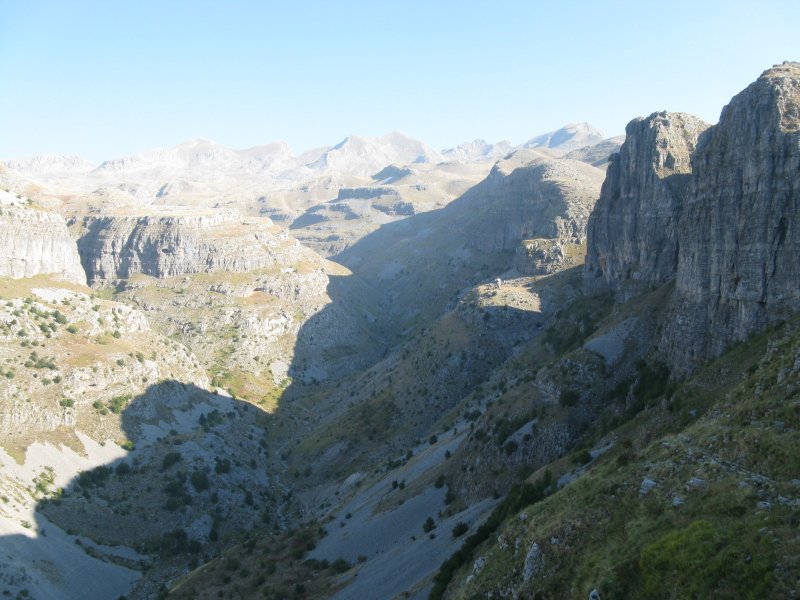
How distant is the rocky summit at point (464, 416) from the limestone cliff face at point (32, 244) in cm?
60

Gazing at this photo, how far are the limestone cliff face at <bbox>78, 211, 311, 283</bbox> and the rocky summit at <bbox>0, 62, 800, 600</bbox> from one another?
101cm

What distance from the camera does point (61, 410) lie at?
83.2 m

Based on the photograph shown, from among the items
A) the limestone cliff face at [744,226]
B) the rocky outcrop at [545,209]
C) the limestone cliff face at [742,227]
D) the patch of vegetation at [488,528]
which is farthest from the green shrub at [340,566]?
the rocky outcrop at [545,209]

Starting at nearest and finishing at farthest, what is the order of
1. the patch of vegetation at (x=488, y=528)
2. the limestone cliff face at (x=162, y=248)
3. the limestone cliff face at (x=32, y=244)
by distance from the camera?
1. the patch of vegetation at (x=488, y=528)
2. the limestone cliff face at (x=32, y=244)
3. the limestone cliff face at (x=162, y=248)

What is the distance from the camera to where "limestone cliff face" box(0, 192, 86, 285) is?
115375 millimetres

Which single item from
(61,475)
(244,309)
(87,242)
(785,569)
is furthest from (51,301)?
(785,569)

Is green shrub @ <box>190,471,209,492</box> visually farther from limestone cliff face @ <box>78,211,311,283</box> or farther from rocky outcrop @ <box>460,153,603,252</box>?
rocky outcrop @ <box>460,153,603,252</box>

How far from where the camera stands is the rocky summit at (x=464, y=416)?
25297 millimetres

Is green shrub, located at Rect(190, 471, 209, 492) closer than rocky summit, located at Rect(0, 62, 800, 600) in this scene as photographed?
No

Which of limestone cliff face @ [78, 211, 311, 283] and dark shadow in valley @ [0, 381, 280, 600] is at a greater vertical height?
limestone cliff face @ [78, 211, 311, 283]

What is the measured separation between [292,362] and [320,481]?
60.4 m

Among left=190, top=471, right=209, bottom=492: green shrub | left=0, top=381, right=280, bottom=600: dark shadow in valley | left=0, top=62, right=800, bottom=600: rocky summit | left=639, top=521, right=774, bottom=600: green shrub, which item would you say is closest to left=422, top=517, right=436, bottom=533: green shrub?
left=0, top=62, right=800, bottom=600: rocky summit

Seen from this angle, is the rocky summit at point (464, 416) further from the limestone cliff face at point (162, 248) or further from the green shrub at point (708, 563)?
the limestone cliff face at point (162, 248)

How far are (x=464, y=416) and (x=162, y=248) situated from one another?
372ft
